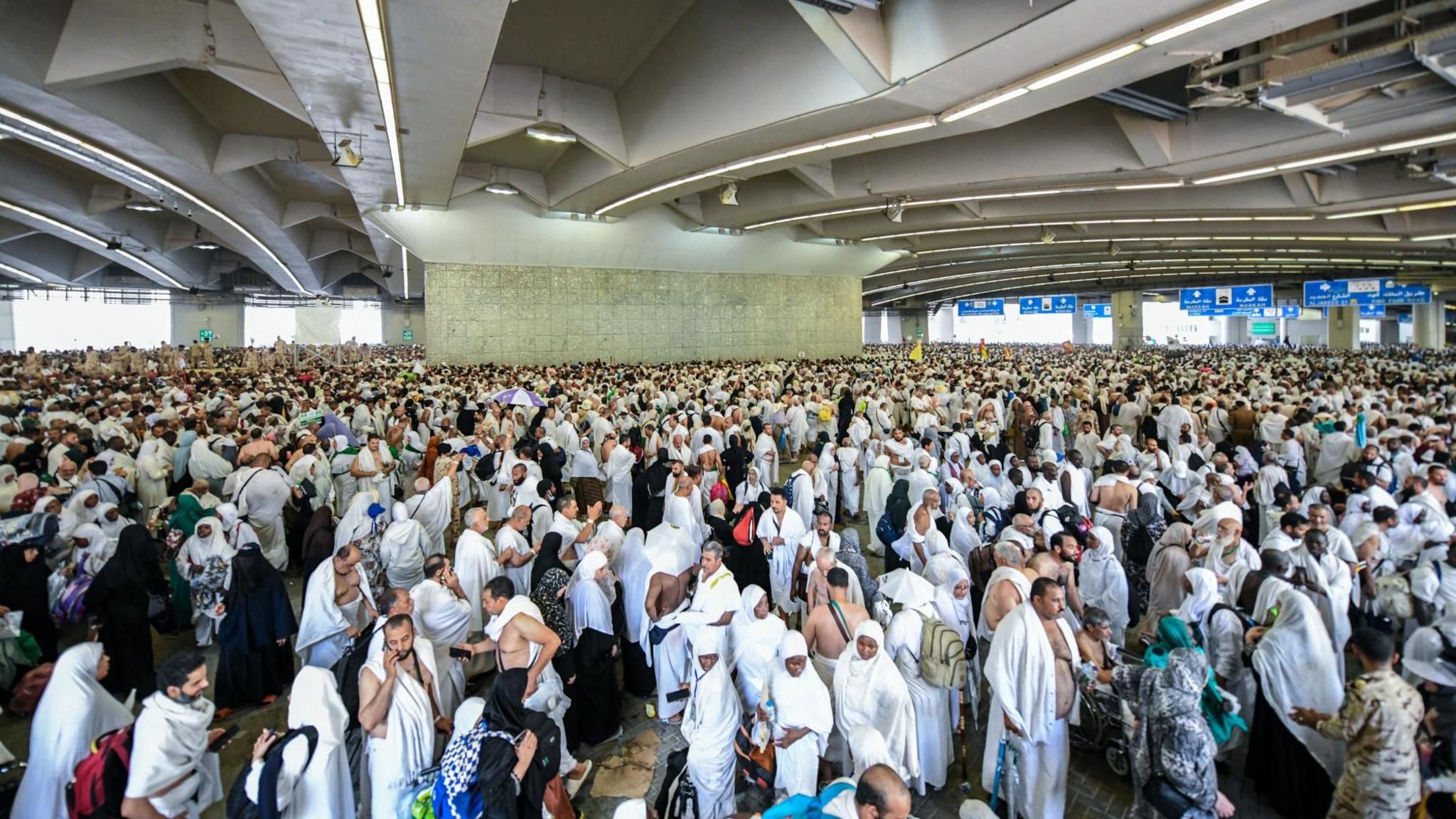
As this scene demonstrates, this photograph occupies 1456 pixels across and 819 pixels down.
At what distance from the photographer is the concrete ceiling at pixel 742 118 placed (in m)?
7.45

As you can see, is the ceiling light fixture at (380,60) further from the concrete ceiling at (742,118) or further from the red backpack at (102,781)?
the red backpack at (102,781)

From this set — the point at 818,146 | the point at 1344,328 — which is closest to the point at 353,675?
the point at 818,146

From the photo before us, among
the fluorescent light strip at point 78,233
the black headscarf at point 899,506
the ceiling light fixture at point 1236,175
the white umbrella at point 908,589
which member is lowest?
the white umbrella at point 908,589

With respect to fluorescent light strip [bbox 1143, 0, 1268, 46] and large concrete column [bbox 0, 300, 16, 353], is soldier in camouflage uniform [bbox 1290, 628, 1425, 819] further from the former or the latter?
large concrete column [bbox 0, 300, 16, 353]

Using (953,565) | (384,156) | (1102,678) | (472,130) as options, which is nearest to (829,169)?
(472,130)

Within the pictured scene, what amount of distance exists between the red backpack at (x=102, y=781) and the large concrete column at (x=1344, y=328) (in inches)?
2140

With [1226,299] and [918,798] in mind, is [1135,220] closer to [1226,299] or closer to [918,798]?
[1226,299]

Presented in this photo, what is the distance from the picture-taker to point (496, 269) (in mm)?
A: 25406

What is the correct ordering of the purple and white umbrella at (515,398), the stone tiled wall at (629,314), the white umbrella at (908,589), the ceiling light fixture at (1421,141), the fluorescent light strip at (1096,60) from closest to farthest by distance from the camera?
the white umbrella at (908,589)
the fluorescent light strip at (1096,60)
the ceiling light fixture at (1421,141)
the purple and white umbrella at (515,398)
the stone tiled wall at (629,314)

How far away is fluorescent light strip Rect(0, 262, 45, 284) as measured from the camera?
3389 cm

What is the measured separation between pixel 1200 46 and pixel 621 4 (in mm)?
8406

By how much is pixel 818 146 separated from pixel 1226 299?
2791cm

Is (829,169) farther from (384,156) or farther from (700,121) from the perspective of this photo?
(384,156)

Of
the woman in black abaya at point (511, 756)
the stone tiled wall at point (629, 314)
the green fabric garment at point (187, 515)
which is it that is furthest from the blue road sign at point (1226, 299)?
the green fabric garment at point (187, 515)
